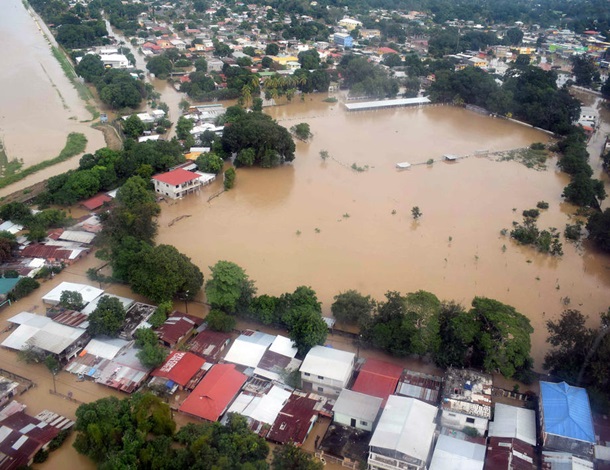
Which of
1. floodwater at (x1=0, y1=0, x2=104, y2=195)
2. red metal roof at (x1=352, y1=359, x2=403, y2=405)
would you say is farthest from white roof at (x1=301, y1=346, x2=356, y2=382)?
floodwater at (x1=0, y1=0, x2=104, y2=195)

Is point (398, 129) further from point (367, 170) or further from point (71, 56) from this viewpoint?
point (71, 56)

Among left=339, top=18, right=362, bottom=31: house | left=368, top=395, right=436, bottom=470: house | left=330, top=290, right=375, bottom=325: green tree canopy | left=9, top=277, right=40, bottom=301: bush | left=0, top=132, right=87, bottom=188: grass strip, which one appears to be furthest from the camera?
left=339, top=18, right=362, bottom=31: house

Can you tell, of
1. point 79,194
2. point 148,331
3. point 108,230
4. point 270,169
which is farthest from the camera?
point 270,169

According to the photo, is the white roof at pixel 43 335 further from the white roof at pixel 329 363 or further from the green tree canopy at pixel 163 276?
the white roof at pixel 329 363

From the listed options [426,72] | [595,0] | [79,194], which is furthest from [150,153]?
[595,0]

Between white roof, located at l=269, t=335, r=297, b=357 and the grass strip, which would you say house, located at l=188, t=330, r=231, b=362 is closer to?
A: white roof, located at l=269, t=335, r=297, b=357

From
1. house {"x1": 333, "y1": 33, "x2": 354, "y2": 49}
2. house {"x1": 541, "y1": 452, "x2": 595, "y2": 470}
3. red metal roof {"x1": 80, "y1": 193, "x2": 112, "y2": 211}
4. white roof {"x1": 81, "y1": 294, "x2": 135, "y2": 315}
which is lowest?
house {"x1": 333, "y1": 33, "x2": 354, "y2": 49}
